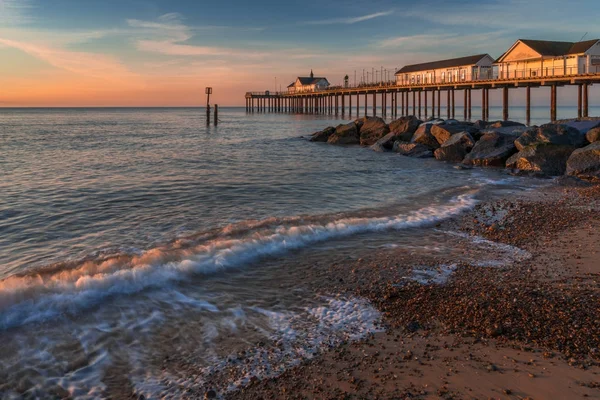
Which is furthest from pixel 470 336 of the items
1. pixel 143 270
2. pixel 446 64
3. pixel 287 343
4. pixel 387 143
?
pixel 446 64

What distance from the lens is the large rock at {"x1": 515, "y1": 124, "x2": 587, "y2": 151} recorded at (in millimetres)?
18422

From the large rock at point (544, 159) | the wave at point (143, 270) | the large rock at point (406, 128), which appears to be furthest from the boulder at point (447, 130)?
the wave at point (143, 270)

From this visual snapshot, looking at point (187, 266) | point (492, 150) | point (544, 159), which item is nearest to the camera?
point (187, 266)

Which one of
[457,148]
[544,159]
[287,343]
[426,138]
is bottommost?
[287,343]

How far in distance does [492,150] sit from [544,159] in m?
2.77

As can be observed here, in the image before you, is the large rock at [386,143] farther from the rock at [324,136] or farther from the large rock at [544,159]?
the large rock at [544,159]

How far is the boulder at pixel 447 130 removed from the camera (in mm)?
24156

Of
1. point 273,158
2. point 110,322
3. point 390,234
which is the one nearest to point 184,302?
point 110,322

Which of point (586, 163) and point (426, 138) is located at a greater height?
point (426, 138)

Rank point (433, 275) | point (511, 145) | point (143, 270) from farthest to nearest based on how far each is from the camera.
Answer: point (511, 145)
point (143, 270)
point (433, 275)

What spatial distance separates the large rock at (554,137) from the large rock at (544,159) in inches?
18.9

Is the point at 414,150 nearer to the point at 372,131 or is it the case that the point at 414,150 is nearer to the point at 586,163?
the point at 372,131

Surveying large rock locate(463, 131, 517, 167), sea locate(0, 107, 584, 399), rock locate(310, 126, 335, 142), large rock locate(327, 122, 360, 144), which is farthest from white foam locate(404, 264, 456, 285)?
rock locate(310, 126, 335, 142)

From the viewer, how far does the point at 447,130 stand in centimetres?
2436
